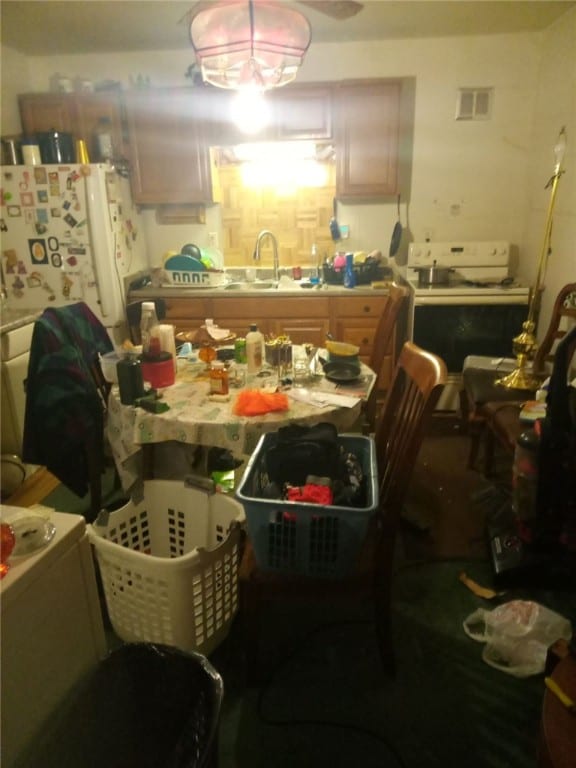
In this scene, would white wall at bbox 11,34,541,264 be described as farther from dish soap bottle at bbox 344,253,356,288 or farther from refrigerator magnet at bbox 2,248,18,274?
refrigerator magnet at bbox 2,248,18,274

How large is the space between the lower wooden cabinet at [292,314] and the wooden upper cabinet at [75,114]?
1.13m

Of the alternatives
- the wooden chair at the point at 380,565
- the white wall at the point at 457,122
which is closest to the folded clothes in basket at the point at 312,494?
the wooden chair at the point at 380,565

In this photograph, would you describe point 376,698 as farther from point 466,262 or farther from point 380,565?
point 466,262

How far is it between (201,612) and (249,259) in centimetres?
295

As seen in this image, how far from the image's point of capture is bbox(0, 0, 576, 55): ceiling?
276 centimetres

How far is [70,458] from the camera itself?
6.75ft

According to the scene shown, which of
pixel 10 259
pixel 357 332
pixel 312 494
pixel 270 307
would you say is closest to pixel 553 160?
pixel 357 332

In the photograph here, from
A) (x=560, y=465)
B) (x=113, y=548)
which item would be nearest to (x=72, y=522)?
(x=113, y=548)

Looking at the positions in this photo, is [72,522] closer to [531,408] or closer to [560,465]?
[560,465]

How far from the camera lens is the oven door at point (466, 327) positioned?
3.14 meters

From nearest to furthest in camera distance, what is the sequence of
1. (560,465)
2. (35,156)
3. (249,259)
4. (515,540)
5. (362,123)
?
(560,465), (515,540), (35,156), (362,123), (249,259)

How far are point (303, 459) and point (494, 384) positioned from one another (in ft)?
5.06

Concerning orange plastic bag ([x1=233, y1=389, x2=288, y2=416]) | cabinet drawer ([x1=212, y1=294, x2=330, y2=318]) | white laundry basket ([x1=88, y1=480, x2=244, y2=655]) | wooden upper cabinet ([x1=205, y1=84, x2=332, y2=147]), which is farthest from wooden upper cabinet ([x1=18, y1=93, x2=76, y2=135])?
white laundry basket ([x1=88, y1=480, x2=244, y2=655])

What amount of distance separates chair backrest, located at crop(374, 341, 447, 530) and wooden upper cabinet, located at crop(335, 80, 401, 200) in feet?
7.21
